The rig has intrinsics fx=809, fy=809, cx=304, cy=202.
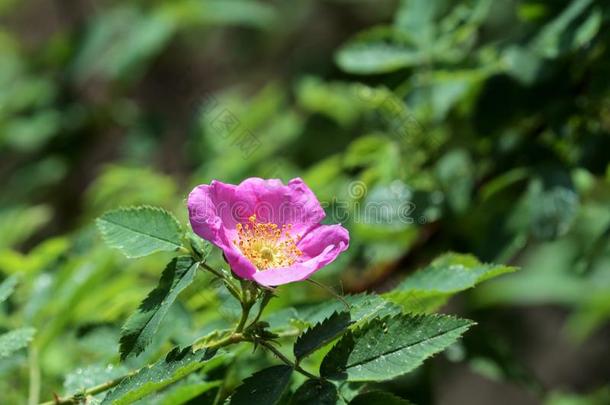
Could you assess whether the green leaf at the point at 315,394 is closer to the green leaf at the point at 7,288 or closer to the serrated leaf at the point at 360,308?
the serrated leaf at the point at 360,308

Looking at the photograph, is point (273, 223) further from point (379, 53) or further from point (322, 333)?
point (379, 53)

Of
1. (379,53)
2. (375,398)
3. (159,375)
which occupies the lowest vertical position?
(375,398)

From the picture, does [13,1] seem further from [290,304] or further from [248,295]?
[248,295]

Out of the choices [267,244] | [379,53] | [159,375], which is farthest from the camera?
[379,53]

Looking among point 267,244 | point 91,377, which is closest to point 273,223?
point 267,244

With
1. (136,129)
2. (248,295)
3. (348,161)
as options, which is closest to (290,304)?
(248,295)

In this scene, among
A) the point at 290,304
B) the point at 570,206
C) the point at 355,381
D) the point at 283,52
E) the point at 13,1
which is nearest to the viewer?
the point at 355,381

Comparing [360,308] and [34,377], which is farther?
[34,377]

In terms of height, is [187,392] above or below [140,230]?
below
